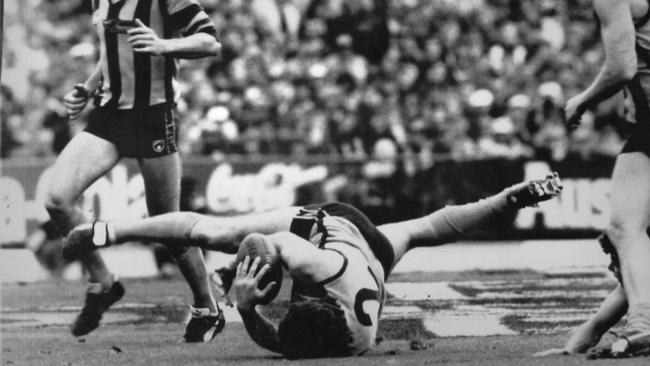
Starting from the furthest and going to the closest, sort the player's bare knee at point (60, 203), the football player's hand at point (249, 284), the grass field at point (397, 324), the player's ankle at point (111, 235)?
1. the player's bare knee at point (60, 203)
2. the player's ankle at point (111, 235)
3. the grass field at point (397, 324)
4. the football player's hand at point (249, 284)

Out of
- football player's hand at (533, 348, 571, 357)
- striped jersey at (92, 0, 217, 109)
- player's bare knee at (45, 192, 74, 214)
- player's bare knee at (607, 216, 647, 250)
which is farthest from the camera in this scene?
striped jersey at (92, 0, 217, 109)

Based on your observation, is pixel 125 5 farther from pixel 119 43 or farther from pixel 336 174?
pixel 336 174

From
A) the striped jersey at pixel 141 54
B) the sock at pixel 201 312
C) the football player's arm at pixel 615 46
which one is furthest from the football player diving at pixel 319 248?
the striped jersey at pixel 141 54

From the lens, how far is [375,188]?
932 cm

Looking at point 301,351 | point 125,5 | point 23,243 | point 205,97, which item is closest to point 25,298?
point 23,243

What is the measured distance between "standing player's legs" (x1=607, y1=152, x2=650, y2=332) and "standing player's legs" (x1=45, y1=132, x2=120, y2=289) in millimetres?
2478

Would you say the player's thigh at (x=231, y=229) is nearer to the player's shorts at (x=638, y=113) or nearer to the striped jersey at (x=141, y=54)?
the striped jersey at (x=141, y=54)

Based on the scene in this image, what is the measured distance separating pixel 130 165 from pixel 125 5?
1.20m

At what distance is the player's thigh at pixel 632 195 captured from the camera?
4500mm

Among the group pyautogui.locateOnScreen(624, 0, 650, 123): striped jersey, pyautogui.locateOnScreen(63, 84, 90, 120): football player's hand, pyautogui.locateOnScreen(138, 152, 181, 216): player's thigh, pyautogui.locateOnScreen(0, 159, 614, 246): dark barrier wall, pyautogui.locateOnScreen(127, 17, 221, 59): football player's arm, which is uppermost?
pyautogui.locateOnScreen(624, 0, 650, 123): striped jersey

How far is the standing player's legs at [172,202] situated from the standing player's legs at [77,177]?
20cm

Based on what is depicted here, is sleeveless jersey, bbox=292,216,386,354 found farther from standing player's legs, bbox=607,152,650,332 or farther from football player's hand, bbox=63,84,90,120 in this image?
football player's hand, bbox=63,84,90,120

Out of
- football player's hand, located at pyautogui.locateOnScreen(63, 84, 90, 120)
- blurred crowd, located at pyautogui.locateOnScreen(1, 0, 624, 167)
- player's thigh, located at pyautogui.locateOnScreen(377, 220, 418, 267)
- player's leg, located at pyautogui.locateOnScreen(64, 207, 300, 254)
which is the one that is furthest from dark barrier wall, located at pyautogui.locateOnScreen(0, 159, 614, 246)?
player's leg, located at pyautogui.locateOnScreen(64, 207, 300, 254)

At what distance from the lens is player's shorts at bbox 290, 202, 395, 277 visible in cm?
488
